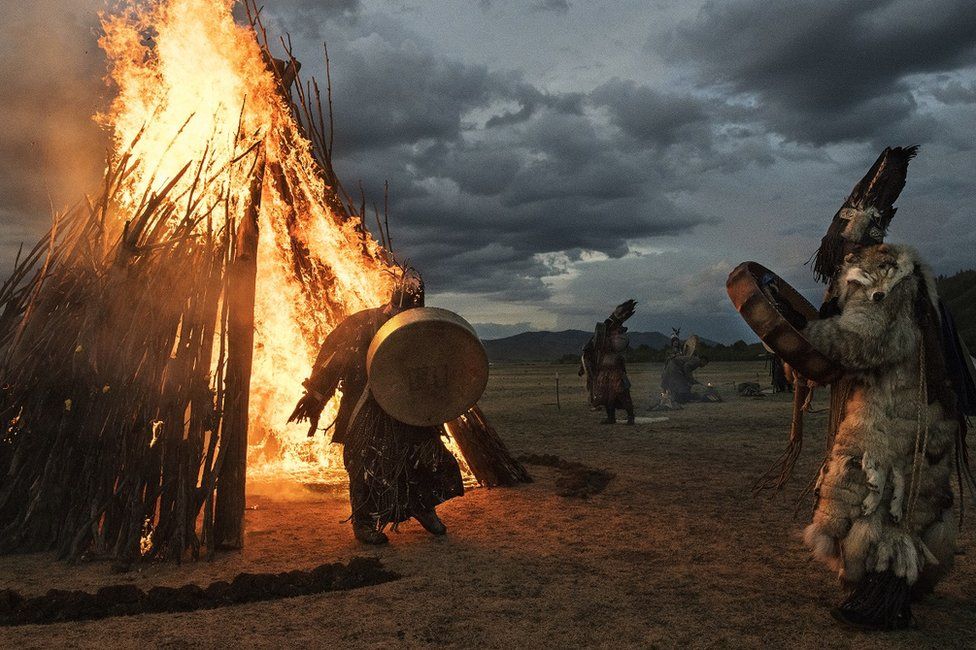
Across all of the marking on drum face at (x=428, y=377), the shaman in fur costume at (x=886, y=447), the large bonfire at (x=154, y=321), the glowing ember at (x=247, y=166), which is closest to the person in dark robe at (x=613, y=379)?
the glowing ember at (x=247, y=166)

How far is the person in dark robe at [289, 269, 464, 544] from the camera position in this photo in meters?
5.81

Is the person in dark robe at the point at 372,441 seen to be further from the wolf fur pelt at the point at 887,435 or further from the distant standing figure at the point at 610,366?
the distant standing figure at the point at 610,366

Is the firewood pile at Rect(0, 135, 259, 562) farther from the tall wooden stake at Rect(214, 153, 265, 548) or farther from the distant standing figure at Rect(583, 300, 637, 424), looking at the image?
the distant standing figure at Rect(583, 300, 637, 424)

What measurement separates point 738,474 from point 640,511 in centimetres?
258

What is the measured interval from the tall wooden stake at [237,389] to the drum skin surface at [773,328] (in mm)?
3743

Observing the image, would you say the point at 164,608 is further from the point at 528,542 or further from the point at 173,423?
the point at 528,542

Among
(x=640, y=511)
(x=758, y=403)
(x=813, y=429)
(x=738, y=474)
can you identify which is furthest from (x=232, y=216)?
(x=758, y=403)

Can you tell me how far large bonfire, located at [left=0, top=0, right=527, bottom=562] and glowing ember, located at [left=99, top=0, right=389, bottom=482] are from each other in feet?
0.07

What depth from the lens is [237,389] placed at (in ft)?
18.5

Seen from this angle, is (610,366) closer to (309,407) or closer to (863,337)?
(309,407)

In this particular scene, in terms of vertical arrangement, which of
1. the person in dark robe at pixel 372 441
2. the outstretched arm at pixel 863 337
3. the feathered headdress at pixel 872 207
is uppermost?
the feathered headdress at pixel 872 207

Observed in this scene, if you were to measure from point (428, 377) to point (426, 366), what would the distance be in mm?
92

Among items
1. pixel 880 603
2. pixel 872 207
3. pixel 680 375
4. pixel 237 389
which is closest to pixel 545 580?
pixel 880 603

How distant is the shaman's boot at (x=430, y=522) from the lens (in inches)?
234
